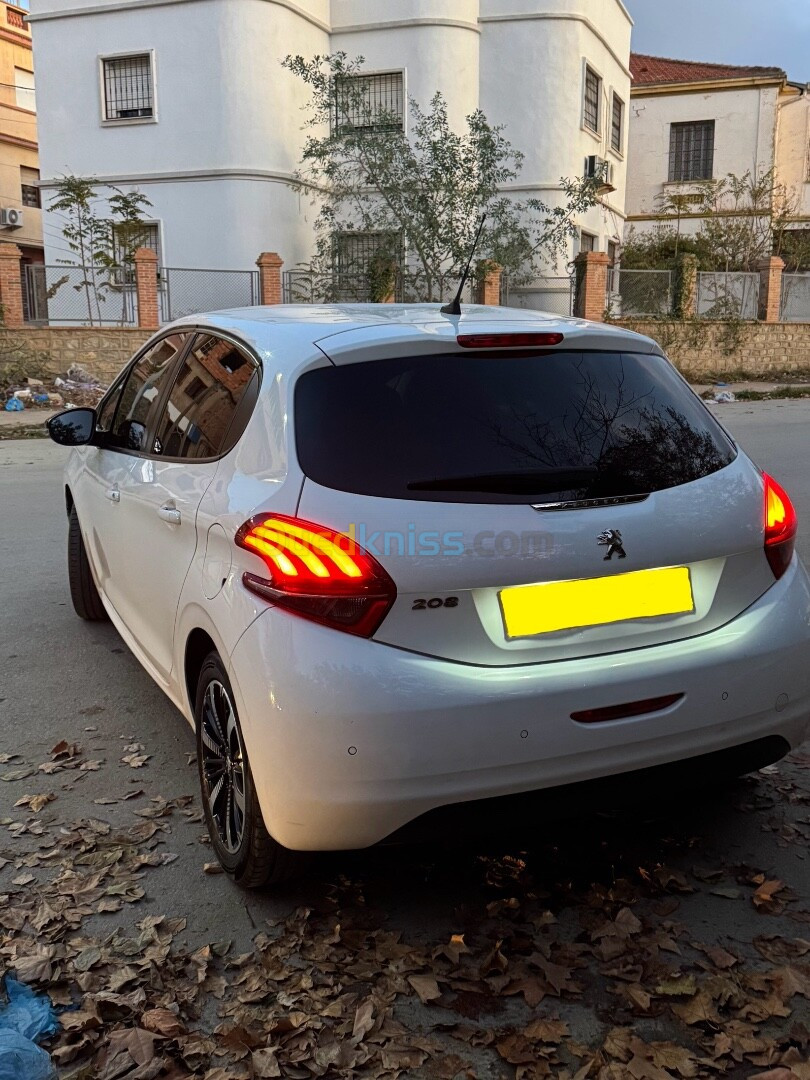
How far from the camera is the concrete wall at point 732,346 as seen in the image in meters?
25.6

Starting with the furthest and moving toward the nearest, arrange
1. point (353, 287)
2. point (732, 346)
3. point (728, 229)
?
point (728, 229) < point (732, 346) < point (353, 287)

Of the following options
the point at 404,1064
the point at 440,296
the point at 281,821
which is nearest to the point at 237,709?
the point at 281,821

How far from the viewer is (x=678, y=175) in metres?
35.2

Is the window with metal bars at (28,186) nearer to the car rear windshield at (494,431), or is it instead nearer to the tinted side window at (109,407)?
the tinted side window at (109,407)

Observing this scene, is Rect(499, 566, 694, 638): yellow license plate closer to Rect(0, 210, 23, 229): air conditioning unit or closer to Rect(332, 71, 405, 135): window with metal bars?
Rect(332, 71, 405, 135): window with metal bars

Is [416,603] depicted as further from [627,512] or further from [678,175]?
[678,175]

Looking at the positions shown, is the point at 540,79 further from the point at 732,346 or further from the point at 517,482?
the point at 517,482

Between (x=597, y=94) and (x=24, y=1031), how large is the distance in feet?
97.3

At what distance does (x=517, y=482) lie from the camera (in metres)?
2.76

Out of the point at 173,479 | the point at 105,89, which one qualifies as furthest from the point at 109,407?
the point at 105,89

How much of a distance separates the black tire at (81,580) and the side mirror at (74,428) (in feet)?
3.15

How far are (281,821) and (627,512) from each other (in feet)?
4.20

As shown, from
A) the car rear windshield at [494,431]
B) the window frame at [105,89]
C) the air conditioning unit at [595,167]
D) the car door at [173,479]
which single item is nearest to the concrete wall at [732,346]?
the air conditioning unit at [595,167]

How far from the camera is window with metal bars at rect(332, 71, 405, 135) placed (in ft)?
78.5
